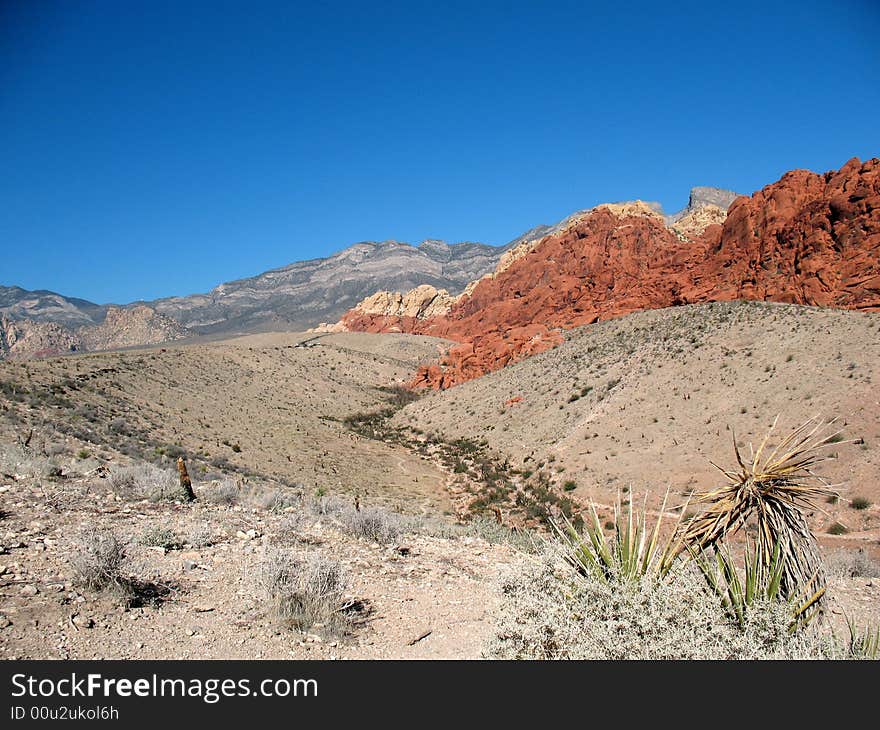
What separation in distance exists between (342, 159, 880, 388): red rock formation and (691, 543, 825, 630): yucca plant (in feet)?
104

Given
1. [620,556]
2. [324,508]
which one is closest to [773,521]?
[620,556]

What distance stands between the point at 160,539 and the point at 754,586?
6.15 metres

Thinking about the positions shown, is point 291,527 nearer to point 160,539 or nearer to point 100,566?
point 160,539

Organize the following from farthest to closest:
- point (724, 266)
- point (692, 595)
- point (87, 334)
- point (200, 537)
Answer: point (87, 334), point (724, 266), point (200, 537), point (692, 595)

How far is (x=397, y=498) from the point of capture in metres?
17.9

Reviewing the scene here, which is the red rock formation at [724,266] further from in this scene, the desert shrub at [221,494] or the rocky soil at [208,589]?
the desert shrub at [221,494]

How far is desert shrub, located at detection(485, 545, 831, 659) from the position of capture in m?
3.30

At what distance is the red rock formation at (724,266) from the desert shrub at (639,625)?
32.4 m

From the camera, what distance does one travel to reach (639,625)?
340 cm

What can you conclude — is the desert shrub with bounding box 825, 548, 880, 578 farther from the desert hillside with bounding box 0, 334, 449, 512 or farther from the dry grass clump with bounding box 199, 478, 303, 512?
the desert hillside with bounding box 0, 334, 449, 512

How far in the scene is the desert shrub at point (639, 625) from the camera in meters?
3.30

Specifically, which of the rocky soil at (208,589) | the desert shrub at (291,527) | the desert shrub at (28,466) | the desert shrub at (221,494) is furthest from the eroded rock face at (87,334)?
the desert shrub at (291,527)

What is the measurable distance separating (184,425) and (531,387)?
63.1 ft

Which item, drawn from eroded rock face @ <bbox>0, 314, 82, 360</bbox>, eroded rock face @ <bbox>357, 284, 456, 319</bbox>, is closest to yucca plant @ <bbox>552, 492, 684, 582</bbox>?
eroded rock face @ <bbox>357, 284, 456, 319</bbox>
